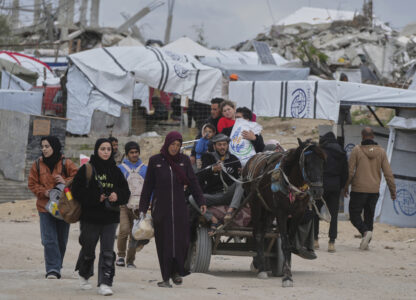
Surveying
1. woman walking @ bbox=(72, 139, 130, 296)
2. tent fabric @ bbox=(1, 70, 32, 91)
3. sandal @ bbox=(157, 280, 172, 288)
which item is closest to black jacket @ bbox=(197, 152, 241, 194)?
sandal @ bbox=(157, 280, 172, 288)

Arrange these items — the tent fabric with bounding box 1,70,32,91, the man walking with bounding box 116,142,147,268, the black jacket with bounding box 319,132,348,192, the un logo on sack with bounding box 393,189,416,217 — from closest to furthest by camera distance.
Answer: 1. the man walking with bounding box 116,142,147,268
2. the black jacket with bounding box 319,132,348,192
3. the un logo on sack with bounding box 393,189,416,217
4. the tent fabric with bounding box 1,70,32,91

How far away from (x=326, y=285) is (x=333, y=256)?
3558mm

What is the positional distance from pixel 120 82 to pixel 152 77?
1.08m

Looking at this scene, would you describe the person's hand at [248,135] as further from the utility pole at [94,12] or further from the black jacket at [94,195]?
the utility pole at [94,12]

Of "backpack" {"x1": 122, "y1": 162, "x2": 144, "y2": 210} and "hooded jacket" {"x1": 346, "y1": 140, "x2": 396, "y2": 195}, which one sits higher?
"hooded jacket" {"x1": 346, "y1": 140, "x2": 396, "y2": 195}

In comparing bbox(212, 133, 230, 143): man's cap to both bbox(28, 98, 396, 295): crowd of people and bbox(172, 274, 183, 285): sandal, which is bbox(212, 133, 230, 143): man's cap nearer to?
bbox(28, 98, 396, 295): crowd of people

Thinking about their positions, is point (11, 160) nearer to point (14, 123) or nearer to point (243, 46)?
Result: point (14, 123)

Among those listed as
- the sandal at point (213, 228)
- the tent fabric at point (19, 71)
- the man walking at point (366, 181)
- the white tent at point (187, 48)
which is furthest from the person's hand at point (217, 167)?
the white tent at point (187, 48)

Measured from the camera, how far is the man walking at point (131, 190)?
10.0 metres

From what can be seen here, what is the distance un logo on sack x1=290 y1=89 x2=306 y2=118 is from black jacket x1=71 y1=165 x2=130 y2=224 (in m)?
8.60

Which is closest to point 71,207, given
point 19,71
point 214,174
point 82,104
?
point 214,174


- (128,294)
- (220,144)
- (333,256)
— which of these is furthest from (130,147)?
(333,256)

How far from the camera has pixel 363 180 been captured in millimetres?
12930

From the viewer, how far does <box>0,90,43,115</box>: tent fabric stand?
69.8 feet
